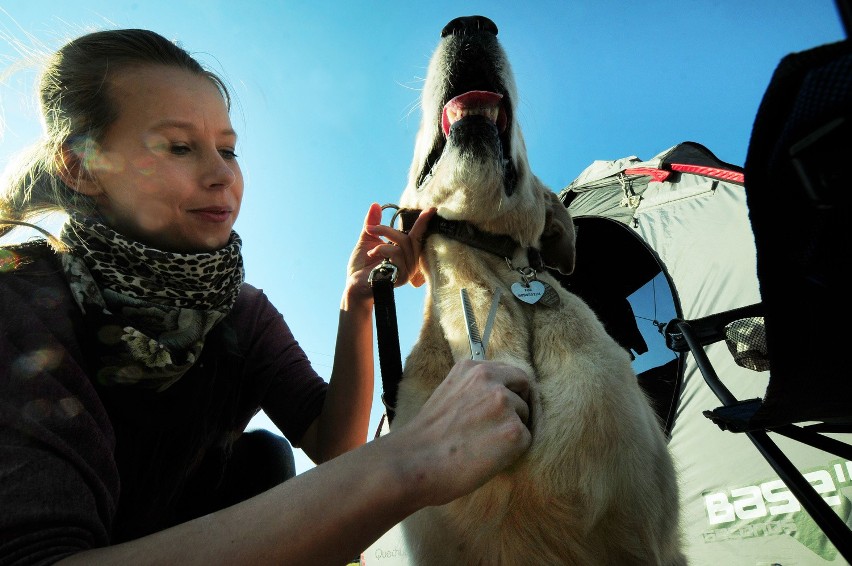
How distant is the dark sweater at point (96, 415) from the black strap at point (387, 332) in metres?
0.48

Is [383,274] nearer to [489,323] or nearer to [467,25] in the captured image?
[489,323]

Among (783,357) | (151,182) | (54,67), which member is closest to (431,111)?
(151,182)

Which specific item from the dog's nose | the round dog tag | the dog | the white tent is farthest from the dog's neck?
the white tent

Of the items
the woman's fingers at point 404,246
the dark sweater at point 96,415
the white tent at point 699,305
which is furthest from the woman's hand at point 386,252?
the white tent at point 699,305

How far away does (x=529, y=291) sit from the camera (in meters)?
1.52

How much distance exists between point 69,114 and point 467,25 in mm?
1240

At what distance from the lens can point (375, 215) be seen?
1.89 m

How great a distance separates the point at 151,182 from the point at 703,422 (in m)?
3.57

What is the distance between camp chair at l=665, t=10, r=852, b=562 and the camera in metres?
0.57

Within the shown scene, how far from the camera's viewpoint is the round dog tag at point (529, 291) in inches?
59.2

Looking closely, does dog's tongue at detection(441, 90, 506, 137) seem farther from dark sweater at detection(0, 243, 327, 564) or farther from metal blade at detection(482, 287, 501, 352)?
dark sweater at detection(0, 243, 327, 564)

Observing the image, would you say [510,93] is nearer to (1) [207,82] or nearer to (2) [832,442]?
(1) [207,82]

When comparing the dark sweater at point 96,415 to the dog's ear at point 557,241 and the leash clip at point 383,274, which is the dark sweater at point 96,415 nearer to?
the leash clip at point 383,274

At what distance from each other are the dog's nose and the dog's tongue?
0.72 feet
